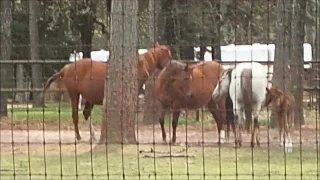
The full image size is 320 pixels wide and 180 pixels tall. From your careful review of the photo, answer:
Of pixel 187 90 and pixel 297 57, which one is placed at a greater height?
pixel 297 57

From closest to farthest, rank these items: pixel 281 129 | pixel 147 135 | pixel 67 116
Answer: pixel 281 129
pixel 147 135
pixel 67 116

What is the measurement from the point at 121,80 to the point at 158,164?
2.19 m

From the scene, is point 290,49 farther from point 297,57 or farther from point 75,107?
point 75,107

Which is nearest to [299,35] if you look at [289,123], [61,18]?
[289,123]

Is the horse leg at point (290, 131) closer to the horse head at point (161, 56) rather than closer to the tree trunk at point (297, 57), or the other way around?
the tree trunk at point (297, 57)

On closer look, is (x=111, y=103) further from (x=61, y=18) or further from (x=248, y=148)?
(x=61, y=18)

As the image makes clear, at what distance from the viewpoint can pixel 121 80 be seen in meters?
13.3

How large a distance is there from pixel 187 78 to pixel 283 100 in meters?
2.08

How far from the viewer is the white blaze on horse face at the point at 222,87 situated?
46.7 feet

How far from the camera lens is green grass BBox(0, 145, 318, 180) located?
1031 cm

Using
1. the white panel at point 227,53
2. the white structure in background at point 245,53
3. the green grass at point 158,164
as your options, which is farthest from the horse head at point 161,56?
the white panel at point 227,53

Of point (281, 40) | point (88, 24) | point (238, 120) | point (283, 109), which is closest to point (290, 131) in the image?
point (283, 109)

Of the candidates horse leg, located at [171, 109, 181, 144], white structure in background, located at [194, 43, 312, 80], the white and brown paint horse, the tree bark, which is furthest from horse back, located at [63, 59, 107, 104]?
white structure in background, located at [194, 43, 312, 80]

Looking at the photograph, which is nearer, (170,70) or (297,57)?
(170,70)
